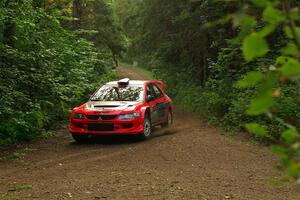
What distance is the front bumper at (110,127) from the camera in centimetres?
1254

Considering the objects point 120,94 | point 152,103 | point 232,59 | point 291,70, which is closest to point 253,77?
point 291,70

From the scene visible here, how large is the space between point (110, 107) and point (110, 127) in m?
0.59

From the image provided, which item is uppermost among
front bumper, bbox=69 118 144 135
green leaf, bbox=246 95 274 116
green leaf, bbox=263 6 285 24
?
green leaf, bbox=263 6 285 24

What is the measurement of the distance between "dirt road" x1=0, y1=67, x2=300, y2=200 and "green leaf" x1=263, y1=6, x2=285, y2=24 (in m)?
5.49

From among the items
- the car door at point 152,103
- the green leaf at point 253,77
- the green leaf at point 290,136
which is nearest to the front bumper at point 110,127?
the car door at point 152,103

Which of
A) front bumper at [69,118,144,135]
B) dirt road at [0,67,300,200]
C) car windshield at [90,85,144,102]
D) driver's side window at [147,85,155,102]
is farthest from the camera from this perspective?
driver's side window at [147,85,155,102]

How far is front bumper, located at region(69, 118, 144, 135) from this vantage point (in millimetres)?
12540

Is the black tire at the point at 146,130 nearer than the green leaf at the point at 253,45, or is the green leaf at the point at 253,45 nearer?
the green leaf at the point at 253,45

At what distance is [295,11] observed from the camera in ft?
4.36

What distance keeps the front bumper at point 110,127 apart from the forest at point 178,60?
1297mm

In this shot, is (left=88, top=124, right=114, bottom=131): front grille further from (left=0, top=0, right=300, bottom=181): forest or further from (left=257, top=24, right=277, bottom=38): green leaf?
(left=257, top=24, right=277, bottom=38): green leaf

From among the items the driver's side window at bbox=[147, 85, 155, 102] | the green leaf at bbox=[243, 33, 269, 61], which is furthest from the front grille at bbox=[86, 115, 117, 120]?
the green leaf at bbox=[243, 33, 269, 61]

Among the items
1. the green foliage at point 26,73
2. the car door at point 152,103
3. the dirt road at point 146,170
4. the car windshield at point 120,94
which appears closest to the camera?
the dirt road at point 146,170

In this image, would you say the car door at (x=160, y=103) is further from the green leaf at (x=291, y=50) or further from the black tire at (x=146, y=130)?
the green leaf at (x=291, y=50)
